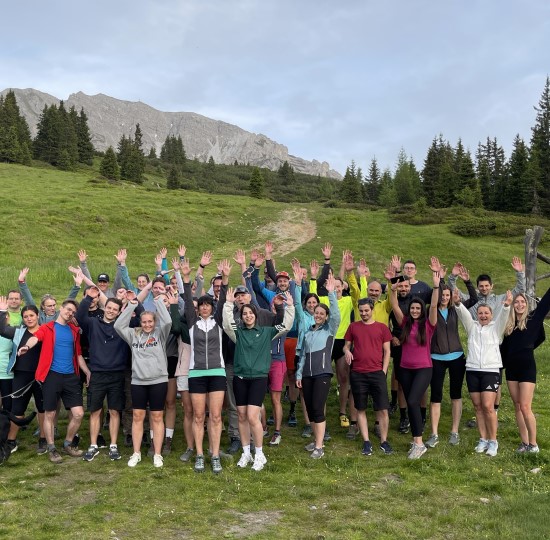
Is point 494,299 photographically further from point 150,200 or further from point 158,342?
point 150,200

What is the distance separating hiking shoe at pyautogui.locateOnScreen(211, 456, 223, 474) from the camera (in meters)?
6.91

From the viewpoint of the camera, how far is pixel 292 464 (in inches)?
285

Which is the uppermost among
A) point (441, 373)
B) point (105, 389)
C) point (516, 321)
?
point (516, 321)

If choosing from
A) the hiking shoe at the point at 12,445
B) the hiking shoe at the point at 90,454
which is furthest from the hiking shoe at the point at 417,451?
the hiking shoe at the point at 12,445

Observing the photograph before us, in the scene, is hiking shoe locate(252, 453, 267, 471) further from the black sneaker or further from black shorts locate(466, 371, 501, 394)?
black shorts locate(466, 371, 501, 394)

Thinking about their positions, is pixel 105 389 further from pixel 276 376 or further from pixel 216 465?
pixel 276 376

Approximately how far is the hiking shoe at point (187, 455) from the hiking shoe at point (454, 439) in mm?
4009

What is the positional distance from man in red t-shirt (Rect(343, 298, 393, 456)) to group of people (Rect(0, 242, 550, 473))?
0.02 metres

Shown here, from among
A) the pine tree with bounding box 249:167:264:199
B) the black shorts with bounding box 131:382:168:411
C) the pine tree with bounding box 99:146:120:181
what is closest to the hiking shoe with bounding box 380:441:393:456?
the black shorts with bounding box 131:382:168:411

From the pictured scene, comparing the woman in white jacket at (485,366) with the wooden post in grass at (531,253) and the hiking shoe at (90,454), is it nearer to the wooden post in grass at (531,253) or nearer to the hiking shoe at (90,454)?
the hiking shoe at (90,454)

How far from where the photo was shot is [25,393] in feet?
25.3

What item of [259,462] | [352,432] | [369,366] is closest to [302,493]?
[259,462]

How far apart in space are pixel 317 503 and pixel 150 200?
42.9 meters

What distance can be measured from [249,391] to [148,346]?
1.57m
